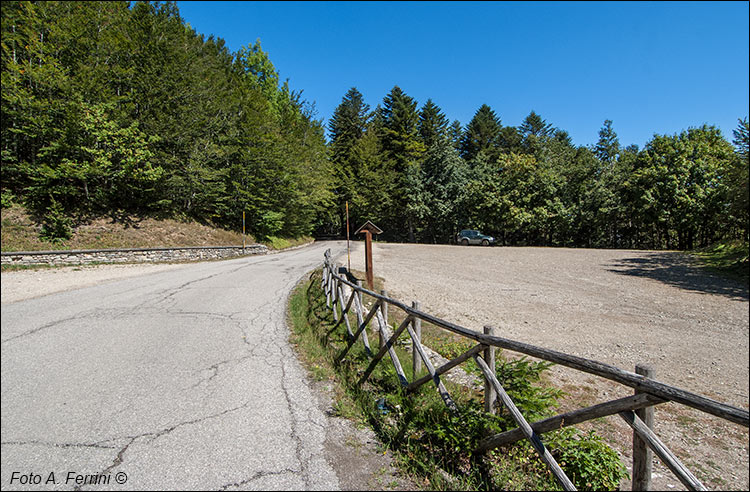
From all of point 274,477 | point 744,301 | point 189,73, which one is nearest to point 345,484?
point 274,477

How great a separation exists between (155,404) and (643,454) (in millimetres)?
3731

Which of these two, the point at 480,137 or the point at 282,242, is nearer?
the point at 282,242

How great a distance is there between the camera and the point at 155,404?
9.90ft

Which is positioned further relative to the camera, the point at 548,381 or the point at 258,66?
the point at 258,66

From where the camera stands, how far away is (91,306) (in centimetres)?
612

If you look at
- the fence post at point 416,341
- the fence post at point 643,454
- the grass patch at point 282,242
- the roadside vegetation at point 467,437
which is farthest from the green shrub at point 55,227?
the fence post at point 643,454

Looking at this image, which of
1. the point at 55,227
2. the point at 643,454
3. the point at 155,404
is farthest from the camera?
the point at 55,227

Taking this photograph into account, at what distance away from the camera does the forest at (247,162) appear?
13.4 meters

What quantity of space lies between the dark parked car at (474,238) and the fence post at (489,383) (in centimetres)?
2919

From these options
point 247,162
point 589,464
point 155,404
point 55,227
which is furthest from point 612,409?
point 247,162

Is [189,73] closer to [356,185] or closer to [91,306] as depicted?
[91,306]

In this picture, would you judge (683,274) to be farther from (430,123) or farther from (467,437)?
(430,123)

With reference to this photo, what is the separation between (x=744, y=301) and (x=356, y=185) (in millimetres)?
35397

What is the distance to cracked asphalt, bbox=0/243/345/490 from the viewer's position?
2137 millimetres
